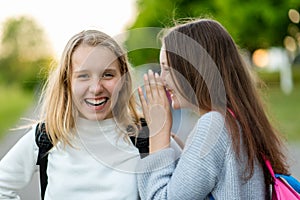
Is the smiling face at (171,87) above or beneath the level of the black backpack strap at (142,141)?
above

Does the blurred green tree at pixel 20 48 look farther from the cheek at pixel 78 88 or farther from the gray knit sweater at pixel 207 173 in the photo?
the gray knit sweater at pixel 207 173

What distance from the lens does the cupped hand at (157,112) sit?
7.68ft

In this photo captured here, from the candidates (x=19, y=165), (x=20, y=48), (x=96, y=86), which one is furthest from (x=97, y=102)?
(x=20, y=48)

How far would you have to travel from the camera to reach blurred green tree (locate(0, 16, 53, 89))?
51.8 meters

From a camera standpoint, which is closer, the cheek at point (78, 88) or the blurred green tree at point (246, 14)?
the cheek at point (78, 88)

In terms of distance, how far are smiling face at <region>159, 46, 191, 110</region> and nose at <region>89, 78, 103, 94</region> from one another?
231 mm

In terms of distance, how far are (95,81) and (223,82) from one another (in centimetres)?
46

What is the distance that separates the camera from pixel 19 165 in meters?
2.51

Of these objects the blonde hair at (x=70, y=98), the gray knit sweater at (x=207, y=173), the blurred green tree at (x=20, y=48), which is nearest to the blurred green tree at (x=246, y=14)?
the blurred green tree at (x=20, y=48)

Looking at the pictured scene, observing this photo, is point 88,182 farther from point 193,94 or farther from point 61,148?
point 193,94

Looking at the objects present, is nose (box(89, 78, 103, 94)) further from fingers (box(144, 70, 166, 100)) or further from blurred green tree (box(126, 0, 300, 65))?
blurred green tree (box(126, 0, 300, 65))

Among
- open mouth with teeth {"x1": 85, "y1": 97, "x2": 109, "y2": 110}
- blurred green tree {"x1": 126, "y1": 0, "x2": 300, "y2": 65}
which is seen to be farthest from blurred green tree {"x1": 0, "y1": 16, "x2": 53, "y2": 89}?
open mouth with teeth {"x1": 85, "y1": 97, "x2": 109, "y2": 110}

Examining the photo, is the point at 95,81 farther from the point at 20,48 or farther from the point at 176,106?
the point at 20,48

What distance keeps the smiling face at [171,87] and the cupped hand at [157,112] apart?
0.02 metres
